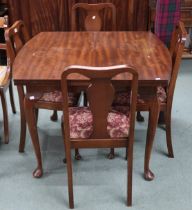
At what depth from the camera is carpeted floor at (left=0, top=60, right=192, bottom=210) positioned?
1.78 metres

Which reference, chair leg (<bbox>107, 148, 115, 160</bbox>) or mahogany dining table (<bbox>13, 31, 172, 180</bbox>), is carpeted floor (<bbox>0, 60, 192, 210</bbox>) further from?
mahogany dining table (<bbox>13, 31, 172, 180</bbox>)

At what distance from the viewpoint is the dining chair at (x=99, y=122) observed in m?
1.40

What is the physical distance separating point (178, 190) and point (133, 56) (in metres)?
0.86

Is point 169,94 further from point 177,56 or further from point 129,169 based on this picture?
point 129,169

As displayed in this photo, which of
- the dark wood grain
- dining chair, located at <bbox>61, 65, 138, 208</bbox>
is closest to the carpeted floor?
dining chair, located at <bbox>61, 65, 138, 208</bbox>

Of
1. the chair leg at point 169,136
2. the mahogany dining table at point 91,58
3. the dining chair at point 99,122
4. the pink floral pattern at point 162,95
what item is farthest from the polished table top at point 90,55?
the chair leg at point 169,136

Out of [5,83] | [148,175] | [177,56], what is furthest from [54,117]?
[177,56]

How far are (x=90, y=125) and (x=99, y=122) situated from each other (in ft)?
0.47

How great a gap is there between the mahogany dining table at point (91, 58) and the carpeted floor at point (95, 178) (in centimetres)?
14

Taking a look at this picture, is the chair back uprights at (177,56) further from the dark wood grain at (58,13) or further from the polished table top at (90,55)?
the dark wood grain at (58,13)

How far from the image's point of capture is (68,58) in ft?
6.06

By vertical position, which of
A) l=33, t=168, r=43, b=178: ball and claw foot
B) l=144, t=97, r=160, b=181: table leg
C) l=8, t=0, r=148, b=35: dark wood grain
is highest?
l=8, t=0, r=148, b=35: dark wood grain

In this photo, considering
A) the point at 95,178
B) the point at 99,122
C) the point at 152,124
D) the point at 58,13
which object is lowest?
the point at 95,178

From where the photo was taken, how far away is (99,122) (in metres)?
1.55
